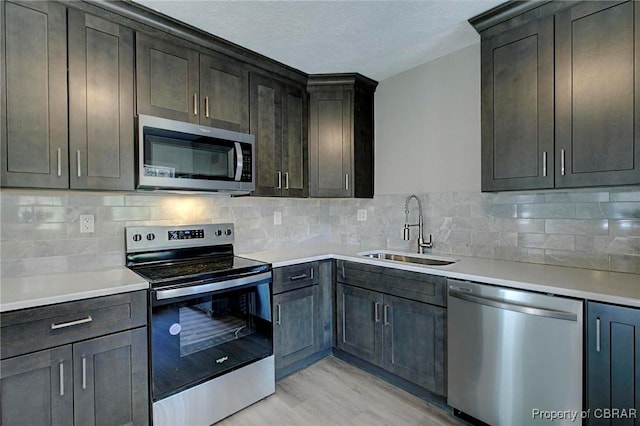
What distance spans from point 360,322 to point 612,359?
4.94ft

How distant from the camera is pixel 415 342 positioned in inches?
85.3

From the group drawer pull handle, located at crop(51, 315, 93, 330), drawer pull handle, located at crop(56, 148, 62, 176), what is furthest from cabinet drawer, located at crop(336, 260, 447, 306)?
drawer pull handle, located at crop(56, 148, 62, 176)

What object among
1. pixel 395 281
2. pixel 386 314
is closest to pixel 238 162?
pixel 395 281

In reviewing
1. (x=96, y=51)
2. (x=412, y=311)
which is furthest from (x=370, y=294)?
(x=96, y=51)

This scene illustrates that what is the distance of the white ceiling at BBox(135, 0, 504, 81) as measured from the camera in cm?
187

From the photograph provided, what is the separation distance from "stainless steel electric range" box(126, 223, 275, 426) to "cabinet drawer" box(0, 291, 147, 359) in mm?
110

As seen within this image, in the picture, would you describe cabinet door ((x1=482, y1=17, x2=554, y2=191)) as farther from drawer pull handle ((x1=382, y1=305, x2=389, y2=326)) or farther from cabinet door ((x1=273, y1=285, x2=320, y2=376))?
cabinet door ((x1=273, y1=285, x2=320, y2=376))

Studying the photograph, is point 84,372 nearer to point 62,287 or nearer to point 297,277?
point 62,287

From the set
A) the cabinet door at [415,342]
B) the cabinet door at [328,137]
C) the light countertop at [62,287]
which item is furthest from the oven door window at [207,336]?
the cabinet door at [328,137]

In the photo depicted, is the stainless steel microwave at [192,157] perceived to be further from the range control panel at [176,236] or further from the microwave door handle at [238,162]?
the range control panel at [176,236]

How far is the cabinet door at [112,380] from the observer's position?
1.50 m

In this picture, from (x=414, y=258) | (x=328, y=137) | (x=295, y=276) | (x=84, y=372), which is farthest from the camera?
(x=328, y=137)

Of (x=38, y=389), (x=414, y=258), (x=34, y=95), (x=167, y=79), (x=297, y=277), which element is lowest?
(x=38, y=389)

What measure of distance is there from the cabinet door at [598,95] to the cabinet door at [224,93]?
6.71 feet
